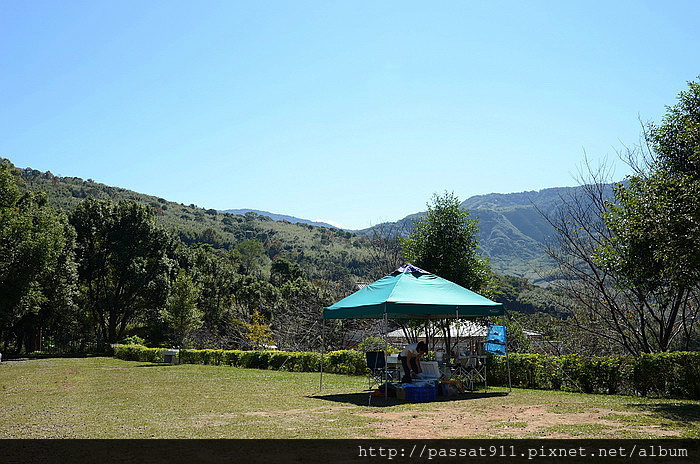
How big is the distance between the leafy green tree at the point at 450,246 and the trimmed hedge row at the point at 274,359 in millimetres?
3744

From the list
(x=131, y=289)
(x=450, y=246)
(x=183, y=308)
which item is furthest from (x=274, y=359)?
(x=131, y=289)

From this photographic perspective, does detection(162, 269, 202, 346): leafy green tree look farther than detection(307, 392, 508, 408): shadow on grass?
Yes

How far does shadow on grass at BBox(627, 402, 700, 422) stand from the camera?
7.40 meters

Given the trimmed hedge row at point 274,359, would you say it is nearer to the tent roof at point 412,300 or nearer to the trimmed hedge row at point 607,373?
the trimmed hedge row at point 607,373

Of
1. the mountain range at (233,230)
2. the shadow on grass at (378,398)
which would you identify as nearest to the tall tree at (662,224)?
the shadow on grass at (378,398)

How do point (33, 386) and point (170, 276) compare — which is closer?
point (33, 386)

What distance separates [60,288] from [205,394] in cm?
2774

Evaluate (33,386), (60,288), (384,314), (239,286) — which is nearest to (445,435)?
(384,314)

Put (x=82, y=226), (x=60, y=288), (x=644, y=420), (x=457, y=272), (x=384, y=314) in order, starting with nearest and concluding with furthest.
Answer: (x=644, y=420) < (x=384, y=314) < (x=457, y=272) < (x=60, y=288) < (x=82, y=226)

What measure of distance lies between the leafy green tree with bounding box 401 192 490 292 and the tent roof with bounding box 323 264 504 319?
11.7 ft

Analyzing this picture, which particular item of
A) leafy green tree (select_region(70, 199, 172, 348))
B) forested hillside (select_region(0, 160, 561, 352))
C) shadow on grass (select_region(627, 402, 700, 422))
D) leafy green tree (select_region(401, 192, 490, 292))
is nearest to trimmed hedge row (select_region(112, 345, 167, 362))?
forested hillside (select_region(0, 160, 561, 352))

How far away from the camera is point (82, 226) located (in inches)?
1532

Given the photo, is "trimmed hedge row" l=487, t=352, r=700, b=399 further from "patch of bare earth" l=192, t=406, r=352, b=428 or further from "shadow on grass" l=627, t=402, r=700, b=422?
"patch of bare earth" l=192, t=406, r=352, b=428
